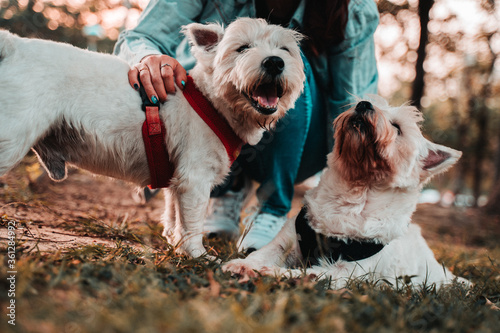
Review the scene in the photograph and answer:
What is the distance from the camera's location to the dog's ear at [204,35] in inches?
99.7

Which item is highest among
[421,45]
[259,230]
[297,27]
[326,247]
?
→ [421,45]

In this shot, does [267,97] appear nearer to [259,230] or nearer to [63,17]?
[259,230]

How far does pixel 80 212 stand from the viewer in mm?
3461

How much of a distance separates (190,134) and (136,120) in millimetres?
363

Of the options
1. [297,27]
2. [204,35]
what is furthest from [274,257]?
[297,27]

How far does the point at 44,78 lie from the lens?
2.02 meters

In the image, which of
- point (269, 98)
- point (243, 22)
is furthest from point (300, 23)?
point (269, 98)

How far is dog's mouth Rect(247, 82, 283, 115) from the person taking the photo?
8.02ft

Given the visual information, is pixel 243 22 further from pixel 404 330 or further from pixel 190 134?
pixel 404 330

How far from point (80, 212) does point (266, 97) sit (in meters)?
2.25

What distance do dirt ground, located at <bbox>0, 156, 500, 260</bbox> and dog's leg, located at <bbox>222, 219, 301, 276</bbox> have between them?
38.6 inches

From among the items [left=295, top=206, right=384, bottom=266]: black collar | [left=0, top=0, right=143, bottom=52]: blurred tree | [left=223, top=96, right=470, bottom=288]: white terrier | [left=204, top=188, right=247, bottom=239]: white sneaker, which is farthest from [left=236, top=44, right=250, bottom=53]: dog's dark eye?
[left=0, top=0, right=143, bottom=52]: blurred tree

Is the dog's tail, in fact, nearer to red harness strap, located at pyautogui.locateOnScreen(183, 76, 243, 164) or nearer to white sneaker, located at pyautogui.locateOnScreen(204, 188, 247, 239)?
red harness strap, located at pyautogui.locateOnScreen(183, 76, 243, 164)

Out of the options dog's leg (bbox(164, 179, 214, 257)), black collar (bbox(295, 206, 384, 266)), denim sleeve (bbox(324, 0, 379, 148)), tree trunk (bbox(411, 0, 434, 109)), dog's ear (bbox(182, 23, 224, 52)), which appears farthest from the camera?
tree trunk (bbox(411, 0, 434, 109))
